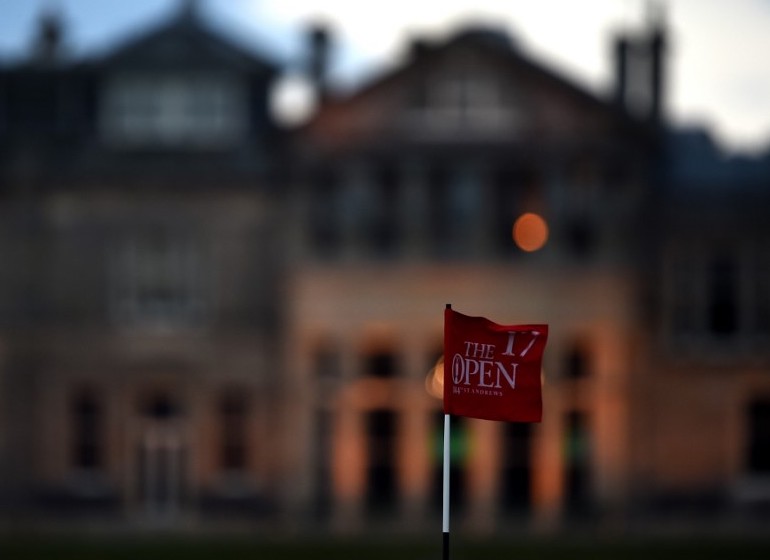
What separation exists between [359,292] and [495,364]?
23.5 meters

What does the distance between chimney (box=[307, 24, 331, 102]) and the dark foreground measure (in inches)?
494

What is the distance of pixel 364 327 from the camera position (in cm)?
4209

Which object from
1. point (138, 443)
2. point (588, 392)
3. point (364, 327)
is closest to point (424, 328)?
point (364, 327)

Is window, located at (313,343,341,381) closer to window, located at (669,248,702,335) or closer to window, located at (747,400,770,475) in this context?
window, located at (669,248,702,335)

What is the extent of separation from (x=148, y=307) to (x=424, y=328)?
6482 millimetres

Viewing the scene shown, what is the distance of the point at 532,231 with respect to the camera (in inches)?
1647

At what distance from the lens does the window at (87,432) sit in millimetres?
43281

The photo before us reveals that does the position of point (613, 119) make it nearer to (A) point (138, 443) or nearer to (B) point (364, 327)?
(B) point (364, 327)

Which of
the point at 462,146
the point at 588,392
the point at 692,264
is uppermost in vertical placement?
the point at 462,146

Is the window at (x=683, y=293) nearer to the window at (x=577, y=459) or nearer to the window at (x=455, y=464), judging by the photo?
the window at (x=577, y=459)

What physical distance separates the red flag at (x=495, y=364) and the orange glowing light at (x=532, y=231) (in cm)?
2326

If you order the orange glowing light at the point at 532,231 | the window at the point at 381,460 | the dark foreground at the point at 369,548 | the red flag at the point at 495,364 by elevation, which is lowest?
the dark foreground at the point at 369,548

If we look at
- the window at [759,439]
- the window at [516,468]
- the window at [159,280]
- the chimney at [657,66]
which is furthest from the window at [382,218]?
the window at [759,439]

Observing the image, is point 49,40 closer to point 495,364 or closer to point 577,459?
point 577,459
